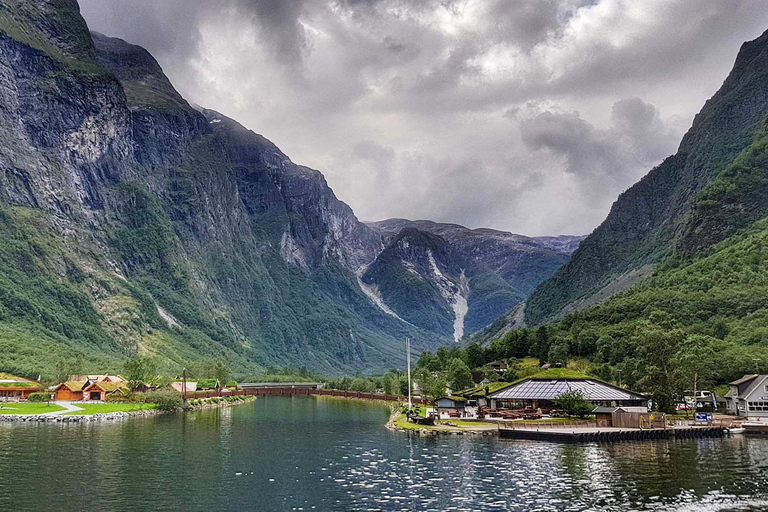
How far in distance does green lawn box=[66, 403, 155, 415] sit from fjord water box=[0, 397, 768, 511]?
27547 millimetres

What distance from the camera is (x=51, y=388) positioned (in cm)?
16825

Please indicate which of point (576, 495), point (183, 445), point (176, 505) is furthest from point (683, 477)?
point (183, 445)

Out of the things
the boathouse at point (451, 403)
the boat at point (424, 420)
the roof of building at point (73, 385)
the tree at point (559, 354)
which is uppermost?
the tree at point (559, 354)

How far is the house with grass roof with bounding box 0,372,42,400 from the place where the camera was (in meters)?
159

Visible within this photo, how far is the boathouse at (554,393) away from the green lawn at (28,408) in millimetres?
88825

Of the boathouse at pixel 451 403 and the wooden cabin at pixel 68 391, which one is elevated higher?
the wooden cabin at pixel 68 391

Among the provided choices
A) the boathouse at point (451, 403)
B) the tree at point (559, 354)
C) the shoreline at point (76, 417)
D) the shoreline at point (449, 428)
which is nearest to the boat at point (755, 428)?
the shoreline at point (449, 428)

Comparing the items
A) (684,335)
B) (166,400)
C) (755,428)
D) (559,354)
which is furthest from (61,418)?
(684,335)

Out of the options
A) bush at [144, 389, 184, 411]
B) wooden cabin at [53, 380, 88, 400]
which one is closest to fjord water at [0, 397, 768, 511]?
bush at [144, 389, 184, 411]

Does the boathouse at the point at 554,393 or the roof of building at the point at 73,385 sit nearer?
the boathouse at the point at 554,393

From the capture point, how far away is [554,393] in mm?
115062

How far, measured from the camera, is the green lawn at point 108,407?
12756 cm

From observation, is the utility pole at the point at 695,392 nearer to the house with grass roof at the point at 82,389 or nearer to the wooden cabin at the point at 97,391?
the wooden cabin at the point at 97,391

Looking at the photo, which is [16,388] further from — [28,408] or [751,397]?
[751,397]
